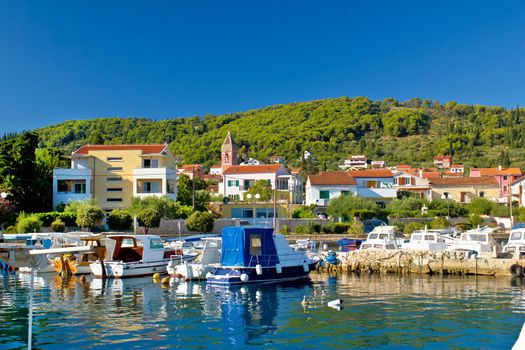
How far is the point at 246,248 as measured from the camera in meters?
31.6

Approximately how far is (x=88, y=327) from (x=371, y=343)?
31.8ft

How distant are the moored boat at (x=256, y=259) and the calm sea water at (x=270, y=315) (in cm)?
85

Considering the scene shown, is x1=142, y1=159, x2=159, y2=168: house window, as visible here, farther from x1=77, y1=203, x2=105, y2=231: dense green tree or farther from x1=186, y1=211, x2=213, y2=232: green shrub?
x1=77, y1=203, x2=105, y2=231: dense green tree

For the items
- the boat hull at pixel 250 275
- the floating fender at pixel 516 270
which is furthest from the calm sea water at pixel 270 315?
the floating fender at pixel 516 270

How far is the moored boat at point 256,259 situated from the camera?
3095 cm

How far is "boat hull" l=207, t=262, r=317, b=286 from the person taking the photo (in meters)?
30.2

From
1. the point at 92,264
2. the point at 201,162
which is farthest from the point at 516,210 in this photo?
the point at 201,162

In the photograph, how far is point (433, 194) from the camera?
91438mm

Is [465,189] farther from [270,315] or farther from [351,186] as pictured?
[270,315]

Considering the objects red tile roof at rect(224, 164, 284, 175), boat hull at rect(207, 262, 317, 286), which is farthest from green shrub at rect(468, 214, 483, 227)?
boat hull at rect(207, 262, 317, 286)

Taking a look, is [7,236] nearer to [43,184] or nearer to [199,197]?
[43,184]

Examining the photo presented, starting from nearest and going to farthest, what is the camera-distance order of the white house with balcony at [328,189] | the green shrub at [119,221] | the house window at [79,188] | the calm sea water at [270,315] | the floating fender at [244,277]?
the calm sea water at [270,315], the floating fender at [244,277], the green shrub at [119,221], the house window at [79,188], the white house with balcony at [328,189]

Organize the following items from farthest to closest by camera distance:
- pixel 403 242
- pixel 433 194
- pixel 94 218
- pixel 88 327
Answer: pixel 433 194 → pixel 94 218 → pixel 403 242 → pixel 88 327

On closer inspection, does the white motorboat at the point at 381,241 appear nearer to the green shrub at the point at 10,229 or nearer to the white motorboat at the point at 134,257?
the white motorboat at the point at 134,257
